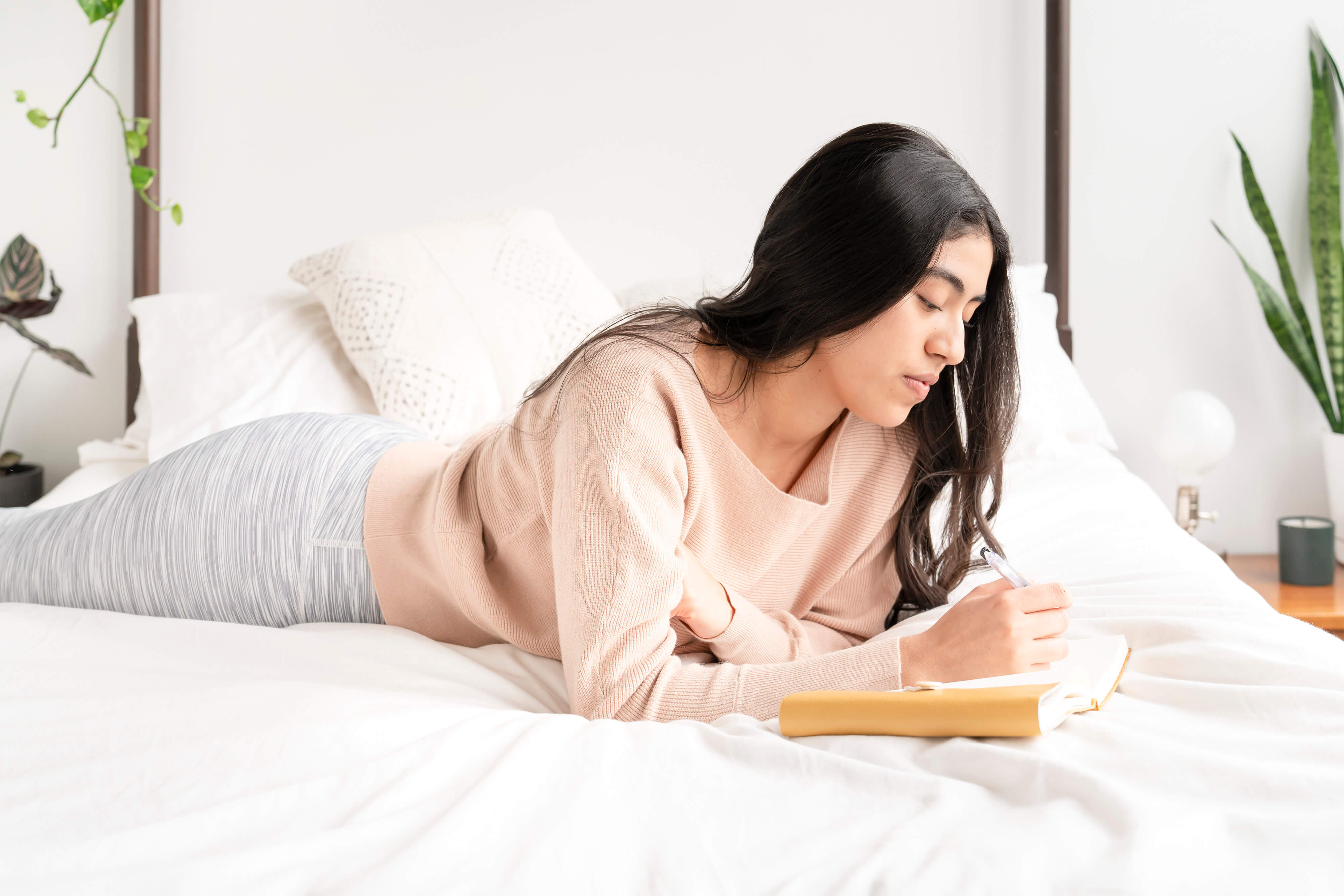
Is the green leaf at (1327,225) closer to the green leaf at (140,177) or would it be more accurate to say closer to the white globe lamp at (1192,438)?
the white globe lamp at (1192,438)

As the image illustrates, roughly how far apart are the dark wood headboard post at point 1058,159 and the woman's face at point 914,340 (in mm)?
1266

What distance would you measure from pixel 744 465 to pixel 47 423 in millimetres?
1885

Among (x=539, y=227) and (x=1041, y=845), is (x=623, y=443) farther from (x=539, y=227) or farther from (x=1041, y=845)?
(x=539, y=227)

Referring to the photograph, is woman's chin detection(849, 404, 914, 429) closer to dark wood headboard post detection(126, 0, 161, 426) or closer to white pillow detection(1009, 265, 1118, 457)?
white pillow detection(1009, 265, 1118, 457)

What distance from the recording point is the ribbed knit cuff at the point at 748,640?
39.5 inches

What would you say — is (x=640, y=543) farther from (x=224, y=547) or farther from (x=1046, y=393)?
(x=1046, y=393)

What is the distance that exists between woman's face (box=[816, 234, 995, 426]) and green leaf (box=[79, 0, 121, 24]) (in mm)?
1585

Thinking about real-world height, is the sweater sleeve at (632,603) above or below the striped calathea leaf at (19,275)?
below

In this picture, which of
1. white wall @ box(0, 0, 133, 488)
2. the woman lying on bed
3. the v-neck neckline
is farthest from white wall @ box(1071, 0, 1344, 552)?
white wall @ box(0, 0, 133, 488)

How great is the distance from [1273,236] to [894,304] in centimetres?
161

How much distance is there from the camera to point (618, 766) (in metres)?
0.69

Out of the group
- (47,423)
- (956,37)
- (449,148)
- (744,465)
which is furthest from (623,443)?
(47,423)

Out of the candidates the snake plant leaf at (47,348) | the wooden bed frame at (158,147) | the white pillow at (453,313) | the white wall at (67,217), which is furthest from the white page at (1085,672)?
the white wall at (67,217)

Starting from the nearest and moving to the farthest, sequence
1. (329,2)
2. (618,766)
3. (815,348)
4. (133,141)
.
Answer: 1. (618,766)
2. (815,348)
3. (133,141)
4. (329,2)
